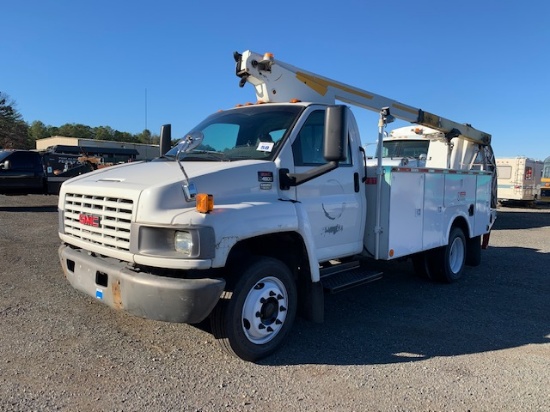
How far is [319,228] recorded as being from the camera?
457 cm

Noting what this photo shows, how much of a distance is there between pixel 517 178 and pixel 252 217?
69.6 ft

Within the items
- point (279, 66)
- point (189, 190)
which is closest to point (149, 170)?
point (189, 190)

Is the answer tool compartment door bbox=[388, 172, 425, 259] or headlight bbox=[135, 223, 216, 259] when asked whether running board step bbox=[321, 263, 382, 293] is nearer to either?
tool compartment door bbox=[388, 172, 425, 259]

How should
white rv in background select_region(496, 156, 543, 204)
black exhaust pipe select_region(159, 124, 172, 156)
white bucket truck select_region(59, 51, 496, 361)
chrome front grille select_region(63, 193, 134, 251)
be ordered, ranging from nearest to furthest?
white bucket truck select_region(59, 51, 496, 361), chrome front grille select_region(63, 193, 134, 251), black exhaust pipe select_region(159, 124, 172, 156), white rv in background select_region(496, 156, 543, 204)

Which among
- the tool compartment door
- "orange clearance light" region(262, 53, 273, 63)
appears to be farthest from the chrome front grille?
the tool compartment door

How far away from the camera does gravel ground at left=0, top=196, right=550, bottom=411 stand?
3.27m

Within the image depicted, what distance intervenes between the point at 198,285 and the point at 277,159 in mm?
1480

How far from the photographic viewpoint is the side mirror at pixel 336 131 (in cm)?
391

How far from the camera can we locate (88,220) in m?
3.92

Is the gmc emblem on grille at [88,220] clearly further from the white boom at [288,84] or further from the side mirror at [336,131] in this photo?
the white boom at [288,84]

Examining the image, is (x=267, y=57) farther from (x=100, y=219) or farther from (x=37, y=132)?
(x=37, y=132)

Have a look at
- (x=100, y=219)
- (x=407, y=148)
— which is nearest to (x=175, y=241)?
(x=100, y=219)

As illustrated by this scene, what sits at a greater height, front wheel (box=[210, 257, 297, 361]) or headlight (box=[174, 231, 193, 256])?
headlight (box=[174, 231, 193, 256])

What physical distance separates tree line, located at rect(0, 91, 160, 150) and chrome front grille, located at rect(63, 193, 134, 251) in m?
53.8
